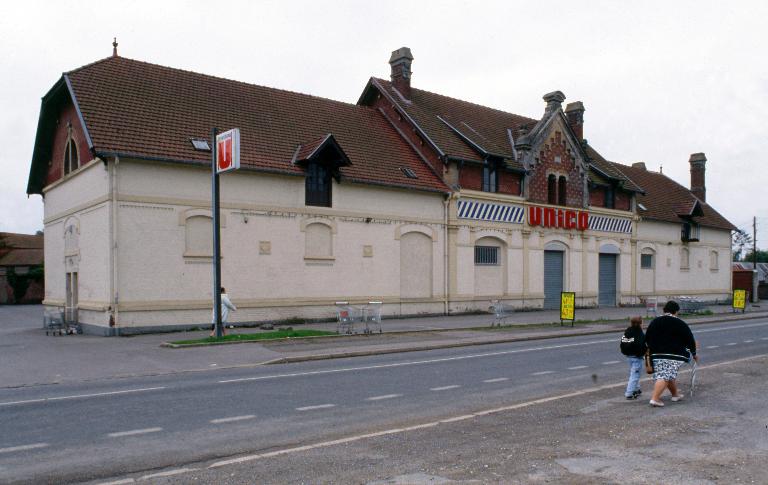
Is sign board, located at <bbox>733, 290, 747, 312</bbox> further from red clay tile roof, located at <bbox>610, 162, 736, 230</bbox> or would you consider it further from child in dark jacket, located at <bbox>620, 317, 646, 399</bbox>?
child in dark jacket, located at <bbox>620, 317, 646, 399</bbox>

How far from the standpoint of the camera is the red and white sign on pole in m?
18.7

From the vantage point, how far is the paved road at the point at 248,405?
7242mm

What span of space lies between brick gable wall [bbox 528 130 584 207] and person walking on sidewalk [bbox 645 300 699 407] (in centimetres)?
2368

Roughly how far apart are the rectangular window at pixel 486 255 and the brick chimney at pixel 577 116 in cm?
1279

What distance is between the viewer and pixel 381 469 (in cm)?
657

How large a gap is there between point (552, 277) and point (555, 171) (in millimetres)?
5556

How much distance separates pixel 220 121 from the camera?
25.1 metres

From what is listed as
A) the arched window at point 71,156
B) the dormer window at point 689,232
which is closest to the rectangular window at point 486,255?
the arched window at point 71,156

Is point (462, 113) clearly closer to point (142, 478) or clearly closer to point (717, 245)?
point (717, 245)

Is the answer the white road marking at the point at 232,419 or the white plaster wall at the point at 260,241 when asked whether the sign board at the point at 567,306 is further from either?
the white road marking at the point at 232,419

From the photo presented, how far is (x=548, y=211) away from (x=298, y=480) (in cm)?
2979

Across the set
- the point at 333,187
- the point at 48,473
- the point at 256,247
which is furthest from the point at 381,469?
the point at 333,187

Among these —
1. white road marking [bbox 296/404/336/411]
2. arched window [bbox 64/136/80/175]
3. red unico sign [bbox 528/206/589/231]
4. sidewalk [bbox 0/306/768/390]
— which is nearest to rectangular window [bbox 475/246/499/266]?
red unico sign [bbox 528/206/589/231]

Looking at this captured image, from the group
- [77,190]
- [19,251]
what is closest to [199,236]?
[77,190]
